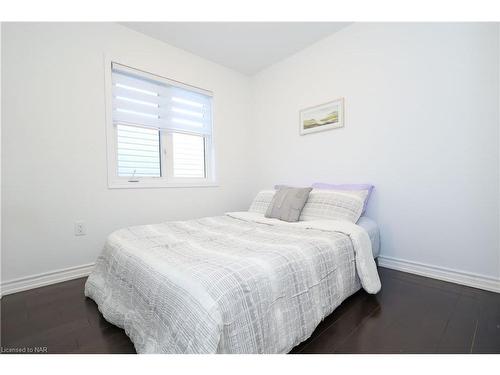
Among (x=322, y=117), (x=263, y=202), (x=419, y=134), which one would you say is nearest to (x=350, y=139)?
(x=322, y=117)

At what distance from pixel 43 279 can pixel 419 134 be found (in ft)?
11.3

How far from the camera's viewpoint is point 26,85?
188 centimetres

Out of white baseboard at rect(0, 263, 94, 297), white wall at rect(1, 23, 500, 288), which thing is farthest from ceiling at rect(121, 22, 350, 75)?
white baseboard at rect(0, 263, 94, 297)

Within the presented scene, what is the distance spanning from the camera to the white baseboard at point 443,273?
1.71m

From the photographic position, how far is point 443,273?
1.91m

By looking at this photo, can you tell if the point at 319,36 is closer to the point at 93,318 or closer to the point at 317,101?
the point at 317,101

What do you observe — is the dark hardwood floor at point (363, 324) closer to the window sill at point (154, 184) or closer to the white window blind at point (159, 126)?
the window sill at point (154, 184)

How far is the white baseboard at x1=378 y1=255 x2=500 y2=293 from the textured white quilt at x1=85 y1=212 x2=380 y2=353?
2.36 feet

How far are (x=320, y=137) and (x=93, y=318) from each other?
8.58ft

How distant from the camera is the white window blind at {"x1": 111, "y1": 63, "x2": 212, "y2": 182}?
2426mm

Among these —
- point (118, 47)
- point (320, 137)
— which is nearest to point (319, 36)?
point (320, 137)

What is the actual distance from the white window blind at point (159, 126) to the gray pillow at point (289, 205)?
1307mm

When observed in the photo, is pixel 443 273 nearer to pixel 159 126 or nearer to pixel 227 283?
pixel 227 283
